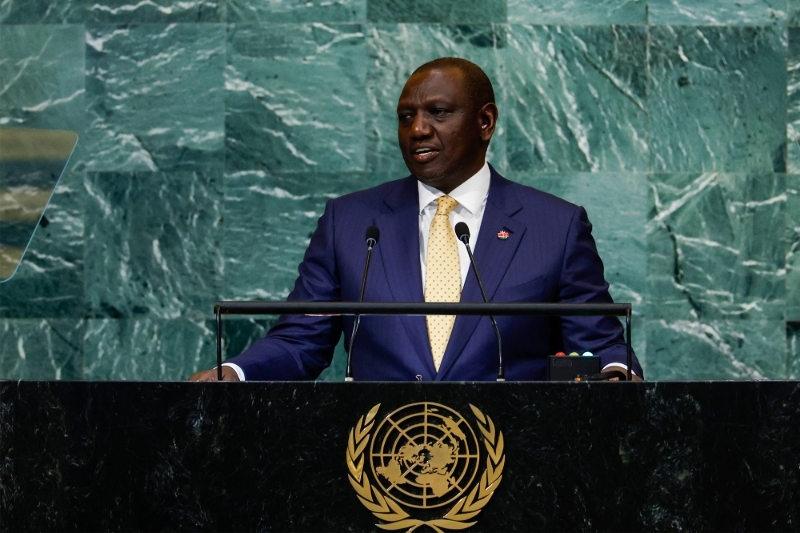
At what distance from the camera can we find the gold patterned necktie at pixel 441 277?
427cm

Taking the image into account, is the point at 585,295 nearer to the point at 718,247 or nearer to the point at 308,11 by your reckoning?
the point at 718,247

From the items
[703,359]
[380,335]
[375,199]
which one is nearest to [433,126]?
[375,199]

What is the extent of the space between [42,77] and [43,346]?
130cm

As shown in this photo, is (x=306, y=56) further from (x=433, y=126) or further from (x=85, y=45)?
(x=433, y=126)

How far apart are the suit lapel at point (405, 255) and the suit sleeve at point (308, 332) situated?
202mm

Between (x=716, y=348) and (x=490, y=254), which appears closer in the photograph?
(x=490, y=254)

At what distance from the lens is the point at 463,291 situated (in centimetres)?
425

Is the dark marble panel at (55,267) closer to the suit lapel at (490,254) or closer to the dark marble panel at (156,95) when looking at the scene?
the dark marble panel at (156,95)

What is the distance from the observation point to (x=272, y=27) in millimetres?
6203

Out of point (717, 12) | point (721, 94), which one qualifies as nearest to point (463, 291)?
point (721, 94)
